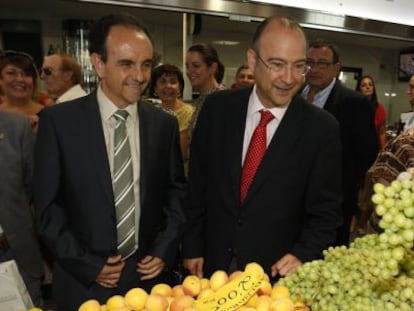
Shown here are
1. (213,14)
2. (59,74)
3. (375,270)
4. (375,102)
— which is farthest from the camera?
(375,102)

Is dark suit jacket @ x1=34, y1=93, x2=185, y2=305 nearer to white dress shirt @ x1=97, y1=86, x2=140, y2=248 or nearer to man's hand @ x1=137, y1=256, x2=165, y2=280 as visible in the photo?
white dress shirt @ x1=97, y1=86, x2=140, y2=248

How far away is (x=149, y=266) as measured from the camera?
5.32 ft

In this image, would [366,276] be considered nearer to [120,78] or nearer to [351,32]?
[120,78]

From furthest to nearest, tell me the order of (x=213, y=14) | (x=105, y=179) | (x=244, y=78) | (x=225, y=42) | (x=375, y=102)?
(x=225, y=42) → (x=375, y=102) → (x=213, y=14) → (x=244, y=78) → (x=105, y=179)

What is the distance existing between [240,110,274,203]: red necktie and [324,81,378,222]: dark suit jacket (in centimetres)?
141

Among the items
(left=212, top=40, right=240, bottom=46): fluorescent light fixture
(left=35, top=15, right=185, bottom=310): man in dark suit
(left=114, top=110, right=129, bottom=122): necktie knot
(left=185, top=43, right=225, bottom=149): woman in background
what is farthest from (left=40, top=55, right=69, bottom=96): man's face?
(left=212, top=40, right=240, bottom=46): fluorescent light fixture

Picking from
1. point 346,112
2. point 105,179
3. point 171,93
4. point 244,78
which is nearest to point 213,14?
point 244,78

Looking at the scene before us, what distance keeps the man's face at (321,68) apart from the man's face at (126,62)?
1.72m

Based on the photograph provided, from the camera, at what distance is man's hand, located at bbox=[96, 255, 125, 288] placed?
1516 mm

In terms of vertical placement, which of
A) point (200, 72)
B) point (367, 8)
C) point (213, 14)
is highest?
point (367, 8)

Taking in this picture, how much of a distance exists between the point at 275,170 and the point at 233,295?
748 millimetres

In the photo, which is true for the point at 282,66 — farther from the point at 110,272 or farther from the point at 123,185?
the point at 110,272

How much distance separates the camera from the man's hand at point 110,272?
1.52 meters

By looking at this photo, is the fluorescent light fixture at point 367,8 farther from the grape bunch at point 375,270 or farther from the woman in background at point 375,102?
the grape bunch at point 375,270
